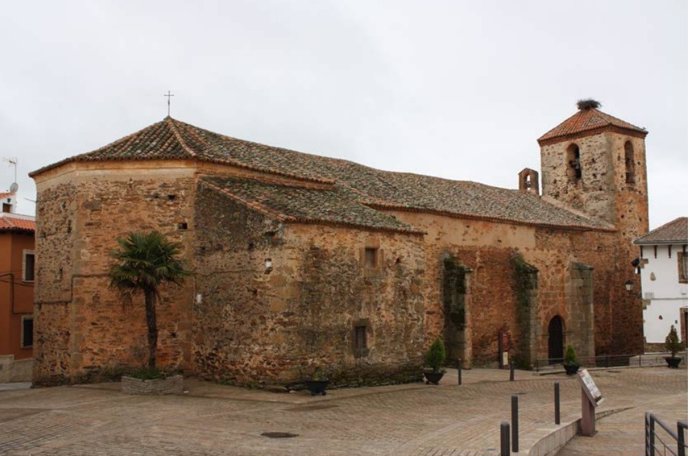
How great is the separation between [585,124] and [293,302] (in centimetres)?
2484

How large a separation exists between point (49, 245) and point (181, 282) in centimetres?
458

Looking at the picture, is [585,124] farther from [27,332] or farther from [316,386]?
[27,332]

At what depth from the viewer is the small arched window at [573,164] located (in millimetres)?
38125

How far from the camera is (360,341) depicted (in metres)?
20.0

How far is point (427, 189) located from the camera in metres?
29.7

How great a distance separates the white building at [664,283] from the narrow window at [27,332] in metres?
26.2

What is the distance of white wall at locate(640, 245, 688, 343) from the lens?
99.8 feet

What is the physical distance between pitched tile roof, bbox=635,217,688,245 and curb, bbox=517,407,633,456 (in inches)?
746

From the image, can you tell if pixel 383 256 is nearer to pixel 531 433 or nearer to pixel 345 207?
pixel 345 207

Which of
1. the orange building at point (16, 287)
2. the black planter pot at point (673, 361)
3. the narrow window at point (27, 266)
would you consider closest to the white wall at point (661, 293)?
the black planter pot at point (673, 361)

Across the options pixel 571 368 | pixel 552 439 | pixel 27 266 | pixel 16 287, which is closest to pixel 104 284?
pixel 16 287

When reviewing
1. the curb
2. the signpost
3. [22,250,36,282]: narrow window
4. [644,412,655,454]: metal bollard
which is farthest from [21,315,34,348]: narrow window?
[644,412,655,454]: metal bollard

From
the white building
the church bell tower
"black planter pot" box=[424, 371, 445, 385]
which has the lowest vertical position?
"black planter pot" box=[424, 371, 445, 385]

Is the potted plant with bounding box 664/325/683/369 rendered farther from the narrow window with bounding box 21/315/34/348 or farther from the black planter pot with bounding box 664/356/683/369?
the narrow window with bounding box 21/315/34/348
